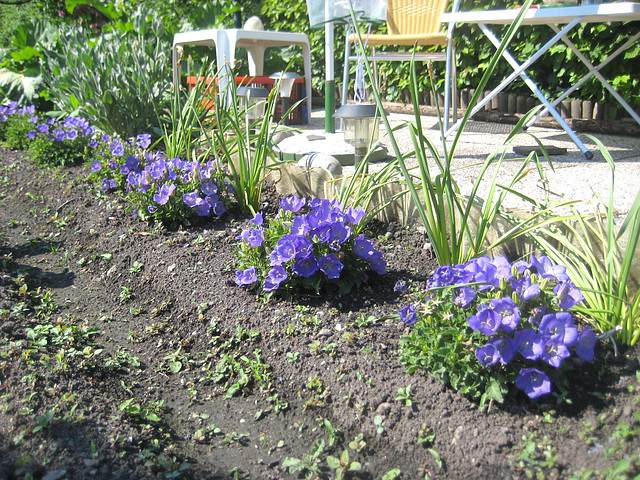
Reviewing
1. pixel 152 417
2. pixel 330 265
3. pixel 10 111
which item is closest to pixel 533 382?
pixel 330 265

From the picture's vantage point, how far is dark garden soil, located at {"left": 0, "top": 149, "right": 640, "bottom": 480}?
1.21 meters

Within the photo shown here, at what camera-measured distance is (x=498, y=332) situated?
1.30m

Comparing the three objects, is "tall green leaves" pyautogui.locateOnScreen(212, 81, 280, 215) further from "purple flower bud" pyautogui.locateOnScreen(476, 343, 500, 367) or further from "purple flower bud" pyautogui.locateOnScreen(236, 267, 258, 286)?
"purple flower bud" pyautogui.locateOnScreen(476, 343, 500, 367)

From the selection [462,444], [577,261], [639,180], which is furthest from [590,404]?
[639,180]

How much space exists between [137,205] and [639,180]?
238cm

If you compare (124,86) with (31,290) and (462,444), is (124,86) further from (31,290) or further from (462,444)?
(462,444)

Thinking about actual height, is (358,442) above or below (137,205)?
below

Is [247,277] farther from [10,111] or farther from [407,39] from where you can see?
[10,111]

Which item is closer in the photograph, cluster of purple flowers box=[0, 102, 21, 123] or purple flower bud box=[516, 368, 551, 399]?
purple flower bud box=[516, 368, 551, 399]

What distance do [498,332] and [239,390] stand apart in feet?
2.50

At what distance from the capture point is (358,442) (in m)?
1.33

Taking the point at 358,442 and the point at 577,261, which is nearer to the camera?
the point at 358,442

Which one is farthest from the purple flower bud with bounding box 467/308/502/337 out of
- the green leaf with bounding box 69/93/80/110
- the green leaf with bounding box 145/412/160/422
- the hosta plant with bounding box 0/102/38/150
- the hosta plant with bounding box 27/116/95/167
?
the hosta plant with bounding box 0/102/38/150

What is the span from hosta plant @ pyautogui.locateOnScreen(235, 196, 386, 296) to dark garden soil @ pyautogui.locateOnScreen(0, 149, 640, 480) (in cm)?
7
